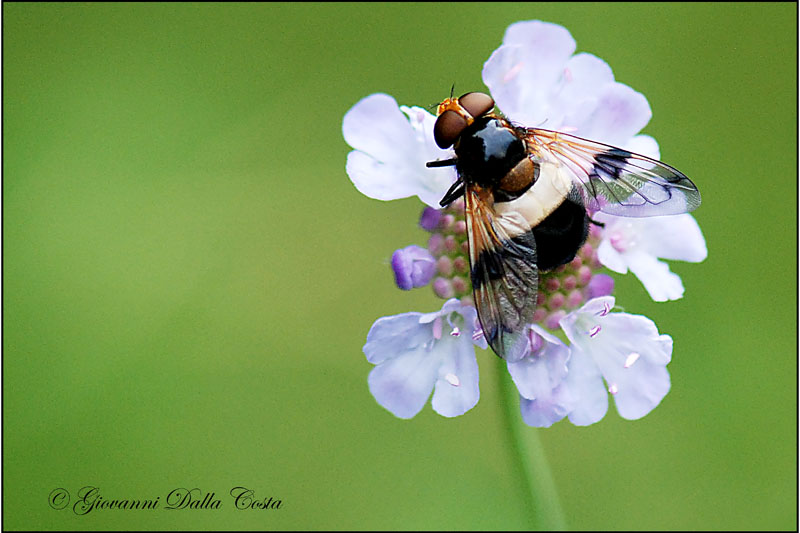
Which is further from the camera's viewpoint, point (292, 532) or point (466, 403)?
point (292, 532)

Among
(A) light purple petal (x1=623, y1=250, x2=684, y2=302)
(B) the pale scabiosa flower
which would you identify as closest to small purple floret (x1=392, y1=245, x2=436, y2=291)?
(B) the pale scabiosa flower

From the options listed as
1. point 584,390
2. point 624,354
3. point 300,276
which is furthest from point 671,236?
point 300,276

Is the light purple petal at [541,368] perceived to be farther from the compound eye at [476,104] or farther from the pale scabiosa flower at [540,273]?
the compound eye at [476,104]

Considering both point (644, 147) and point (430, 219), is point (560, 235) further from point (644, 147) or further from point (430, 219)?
point (644, 147)

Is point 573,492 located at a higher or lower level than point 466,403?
lower

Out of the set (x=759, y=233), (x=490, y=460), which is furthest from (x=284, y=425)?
(x=759, y=233)

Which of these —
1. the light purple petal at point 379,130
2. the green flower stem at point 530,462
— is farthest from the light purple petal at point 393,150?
the green flower stem at point 530,462

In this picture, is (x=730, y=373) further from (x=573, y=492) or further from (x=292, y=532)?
(x=292, y=532)
